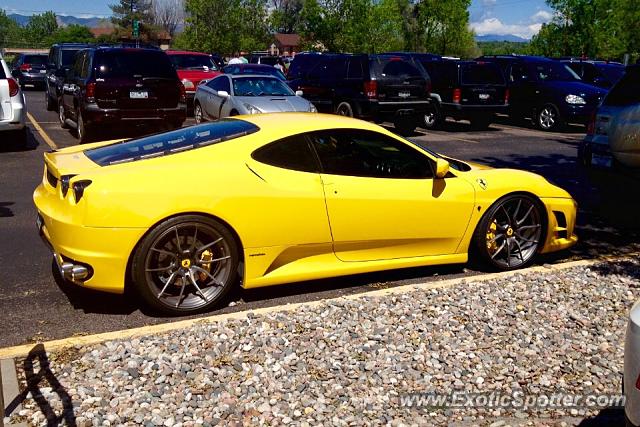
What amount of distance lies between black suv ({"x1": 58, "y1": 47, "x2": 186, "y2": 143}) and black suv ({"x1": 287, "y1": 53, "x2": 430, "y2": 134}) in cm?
432

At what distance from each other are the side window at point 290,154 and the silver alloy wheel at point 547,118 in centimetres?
1375

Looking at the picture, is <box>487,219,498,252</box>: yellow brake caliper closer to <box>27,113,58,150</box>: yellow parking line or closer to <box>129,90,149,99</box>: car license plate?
<box>129,90,149,99</box>: car license plate

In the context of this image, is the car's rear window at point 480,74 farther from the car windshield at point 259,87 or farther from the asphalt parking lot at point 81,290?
the car windshield at point 259,87

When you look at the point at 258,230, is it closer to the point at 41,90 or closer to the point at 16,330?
the point at 16,330

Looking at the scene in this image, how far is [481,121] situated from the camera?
57.3ft

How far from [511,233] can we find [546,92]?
1278 cm

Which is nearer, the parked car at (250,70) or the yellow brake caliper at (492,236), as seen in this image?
the yellow brake caliper at (492,236)

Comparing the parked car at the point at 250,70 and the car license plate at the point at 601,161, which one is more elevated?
the parked car at the point at 250,70

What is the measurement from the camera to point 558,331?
14.8ft

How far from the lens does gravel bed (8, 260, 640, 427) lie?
11.4 feet

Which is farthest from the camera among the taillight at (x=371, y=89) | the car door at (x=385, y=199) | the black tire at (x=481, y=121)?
the black tire at (x=481, y=121)

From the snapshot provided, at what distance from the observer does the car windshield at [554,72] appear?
17.6 meters

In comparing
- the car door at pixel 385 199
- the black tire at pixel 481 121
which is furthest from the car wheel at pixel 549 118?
the car door at pixel 385 199

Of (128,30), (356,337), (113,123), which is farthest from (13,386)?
(128,30)
